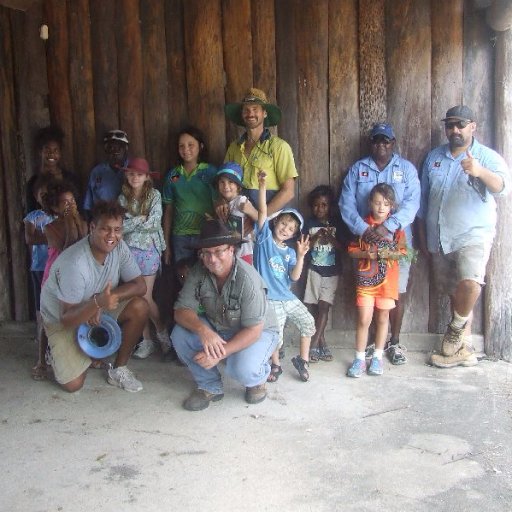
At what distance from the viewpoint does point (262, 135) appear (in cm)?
493

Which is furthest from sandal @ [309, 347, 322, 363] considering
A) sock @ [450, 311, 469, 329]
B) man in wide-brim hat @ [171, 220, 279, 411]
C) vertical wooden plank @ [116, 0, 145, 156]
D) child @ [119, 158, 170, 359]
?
vertical wooden plank @ [116, 0, 145, 156]

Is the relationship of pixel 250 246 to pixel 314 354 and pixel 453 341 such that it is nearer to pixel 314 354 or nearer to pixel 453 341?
pixel 314 354

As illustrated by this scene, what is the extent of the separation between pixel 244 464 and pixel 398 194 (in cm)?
246

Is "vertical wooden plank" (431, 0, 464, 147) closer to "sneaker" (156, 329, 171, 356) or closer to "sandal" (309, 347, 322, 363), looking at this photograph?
"sandal" (309, 347, 322, 363)

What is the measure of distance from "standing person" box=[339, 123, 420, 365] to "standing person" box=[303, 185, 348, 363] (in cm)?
19

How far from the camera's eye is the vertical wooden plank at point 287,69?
511 centimetres

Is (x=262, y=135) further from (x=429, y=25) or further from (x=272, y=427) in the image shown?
(x=272, y=427)

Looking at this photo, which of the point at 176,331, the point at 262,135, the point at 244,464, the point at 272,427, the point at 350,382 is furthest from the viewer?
the point at 262,135

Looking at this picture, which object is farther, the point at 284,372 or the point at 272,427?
the point at 284,372

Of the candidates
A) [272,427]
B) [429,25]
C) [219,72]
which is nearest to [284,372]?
[272,427]

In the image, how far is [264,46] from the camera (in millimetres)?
5160

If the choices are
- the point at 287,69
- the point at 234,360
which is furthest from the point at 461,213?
the point at 234,360

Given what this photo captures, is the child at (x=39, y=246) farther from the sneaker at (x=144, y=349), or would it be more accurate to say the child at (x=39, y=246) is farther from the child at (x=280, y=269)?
the child at (x=280, y=269)

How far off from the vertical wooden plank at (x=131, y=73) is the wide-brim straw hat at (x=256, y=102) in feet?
2.70
